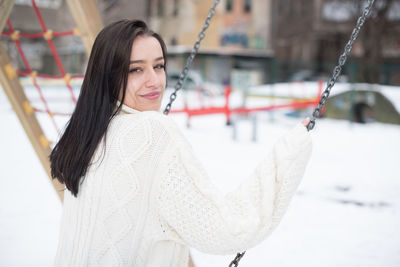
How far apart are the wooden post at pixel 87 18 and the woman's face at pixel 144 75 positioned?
78 cm

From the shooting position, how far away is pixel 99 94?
3.69 feet

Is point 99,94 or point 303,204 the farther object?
point 303,204

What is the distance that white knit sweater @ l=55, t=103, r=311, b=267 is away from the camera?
1011 mm

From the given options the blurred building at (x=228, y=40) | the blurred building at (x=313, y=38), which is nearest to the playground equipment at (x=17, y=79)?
the blurred building at (x=313, y=38)

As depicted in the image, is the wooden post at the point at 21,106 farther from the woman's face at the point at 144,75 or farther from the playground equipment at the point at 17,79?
the woman's face at the point at 144,75

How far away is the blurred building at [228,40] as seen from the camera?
20812 mm

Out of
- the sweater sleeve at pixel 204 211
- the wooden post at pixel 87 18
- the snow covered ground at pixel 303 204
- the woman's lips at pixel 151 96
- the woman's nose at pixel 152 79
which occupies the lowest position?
the snow covered ground at pixel 303 204

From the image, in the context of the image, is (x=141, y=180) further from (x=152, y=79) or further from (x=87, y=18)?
(x=87, y=18)

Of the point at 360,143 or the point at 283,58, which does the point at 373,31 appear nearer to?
the point at 360,143

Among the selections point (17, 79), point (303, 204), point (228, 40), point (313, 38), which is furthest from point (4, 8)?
point (313, 38)

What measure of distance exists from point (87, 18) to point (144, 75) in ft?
2.77

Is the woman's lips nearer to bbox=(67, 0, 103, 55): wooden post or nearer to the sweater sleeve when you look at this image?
the sweater sleeve

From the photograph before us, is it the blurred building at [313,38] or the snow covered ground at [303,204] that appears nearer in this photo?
the snow covered ground at [303,204]

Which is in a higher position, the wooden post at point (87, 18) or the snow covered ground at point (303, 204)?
the wooden post at point (87, 18)
